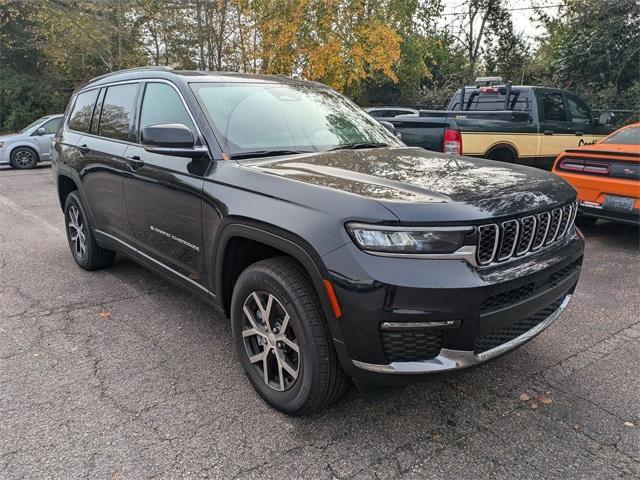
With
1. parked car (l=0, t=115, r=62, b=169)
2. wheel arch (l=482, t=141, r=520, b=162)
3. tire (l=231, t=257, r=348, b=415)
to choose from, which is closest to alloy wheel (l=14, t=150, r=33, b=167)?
parked car (l=0, t=115, r=62, b=169)

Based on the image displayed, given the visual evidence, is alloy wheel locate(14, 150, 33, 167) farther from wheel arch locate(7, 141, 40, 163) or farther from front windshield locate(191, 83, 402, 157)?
front windshield locate(191, 83, 402, 157)

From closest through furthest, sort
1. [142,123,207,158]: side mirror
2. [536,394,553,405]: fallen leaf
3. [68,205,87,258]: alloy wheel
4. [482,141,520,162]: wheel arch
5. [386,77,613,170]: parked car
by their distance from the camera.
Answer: [536,394,553,405]: fallen leaf < [142,123,207,158]: side mirror < [68,205,87,258]: alloy wheel < [386,77,613,170]: parked car < [482,141,520,162]: wheel arch

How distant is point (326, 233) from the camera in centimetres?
229

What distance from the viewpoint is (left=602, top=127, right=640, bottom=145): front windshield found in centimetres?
629

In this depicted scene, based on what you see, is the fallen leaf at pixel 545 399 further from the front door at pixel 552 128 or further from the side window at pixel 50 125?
the side window at pixel 50 125

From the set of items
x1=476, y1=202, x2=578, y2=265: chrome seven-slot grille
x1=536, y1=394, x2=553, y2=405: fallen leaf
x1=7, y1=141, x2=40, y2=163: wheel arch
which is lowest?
x1=536, y1=394, x2=553, y2=405: fallen leaf

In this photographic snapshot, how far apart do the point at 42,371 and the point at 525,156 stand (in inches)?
288

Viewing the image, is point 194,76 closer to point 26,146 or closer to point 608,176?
point 608,176

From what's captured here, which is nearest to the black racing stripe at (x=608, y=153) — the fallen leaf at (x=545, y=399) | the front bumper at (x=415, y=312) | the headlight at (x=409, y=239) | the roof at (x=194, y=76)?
the roof at (x=194, y=76)

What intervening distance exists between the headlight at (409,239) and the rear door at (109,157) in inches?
97.5

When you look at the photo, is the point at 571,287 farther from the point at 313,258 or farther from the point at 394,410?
the point at 313,258

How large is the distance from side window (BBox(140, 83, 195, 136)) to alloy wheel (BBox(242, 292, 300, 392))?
123cm

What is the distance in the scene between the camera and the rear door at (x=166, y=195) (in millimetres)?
3176

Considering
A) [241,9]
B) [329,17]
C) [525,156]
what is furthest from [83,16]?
[525,156]
